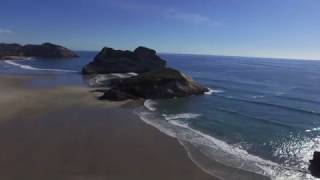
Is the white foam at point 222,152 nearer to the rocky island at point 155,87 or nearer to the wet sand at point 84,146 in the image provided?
the wet sand at point 84,146

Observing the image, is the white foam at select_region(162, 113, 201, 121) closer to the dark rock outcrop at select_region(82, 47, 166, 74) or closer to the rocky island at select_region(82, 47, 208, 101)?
the rocky island at select_region(82, 47, 208, 101)

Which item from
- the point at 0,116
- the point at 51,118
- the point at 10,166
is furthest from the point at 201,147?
the point at 0,116

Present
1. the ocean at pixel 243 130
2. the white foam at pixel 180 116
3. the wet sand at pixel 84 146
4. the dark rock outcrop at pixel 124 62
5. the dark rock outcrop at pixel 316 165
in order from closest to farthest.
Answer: the wet sand at pixel 84 146 → the dark rock outcrop at pixel 316 165 → the ocean at pixel 243 130 → the white foam at pixel 180 116 → the dark rock outcrop at pixel 124 62

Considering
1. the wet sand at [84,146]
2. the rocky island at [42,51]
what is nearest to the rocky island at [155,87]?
the wet sand at [84,146]

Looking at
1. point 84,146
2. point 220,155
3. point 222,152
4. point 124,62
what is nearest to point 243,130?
point 222,152

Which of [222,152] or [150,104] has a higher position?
[150,104]

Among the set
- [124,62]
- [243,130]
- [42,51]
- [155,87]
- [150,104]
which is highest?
[42,51]

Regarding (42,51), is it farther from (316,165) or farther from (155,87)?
(316,165)

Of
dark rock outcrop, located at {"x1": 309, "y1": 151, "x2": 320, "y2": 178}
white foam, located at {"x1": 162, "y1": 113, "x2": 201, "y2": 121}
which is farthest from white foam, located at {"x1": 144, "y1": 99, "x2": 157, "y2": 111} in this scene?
dark rock outcrop, located at {"x1": 309, "y1": 151, "x2": 320, "y2": 178}
